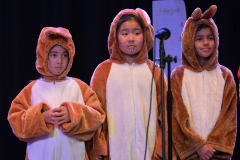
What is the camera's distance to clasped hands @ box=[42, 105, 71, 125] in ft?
6.97

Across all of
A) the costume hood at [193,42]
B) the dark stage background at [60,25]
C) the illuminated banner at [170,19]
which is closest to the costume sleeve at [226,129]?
the costume hood at [193,42]

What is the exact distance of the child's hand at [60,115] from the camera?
212 cm

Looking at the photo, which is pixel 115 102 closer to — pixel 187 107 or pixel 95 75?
pixel 95 75

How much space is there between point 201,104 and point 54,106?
1.18 m

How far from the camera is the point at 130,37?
7.97 ft

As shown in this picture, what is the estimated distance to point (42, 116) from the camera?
210 cm

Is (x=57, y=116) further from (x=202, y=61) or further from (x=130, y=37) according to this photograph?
(x=202, y=61)

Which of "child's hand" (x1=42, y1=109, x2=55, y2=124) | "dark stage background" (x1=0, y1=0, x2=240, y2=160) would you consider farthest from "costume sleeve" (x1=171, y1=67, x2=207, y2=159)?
"dark stage background" (x1=0, y1=0, x2=240, y2=160)

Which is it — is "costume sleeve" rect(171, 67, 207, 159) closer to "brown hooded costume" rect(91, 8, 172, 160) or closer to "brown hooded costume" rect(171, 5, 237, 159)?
"brown hooded costume" rect(171, 5, 237, 159)

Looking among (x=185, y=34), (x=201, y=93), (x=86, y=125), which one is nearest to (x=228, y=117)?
(x=201, y=93)

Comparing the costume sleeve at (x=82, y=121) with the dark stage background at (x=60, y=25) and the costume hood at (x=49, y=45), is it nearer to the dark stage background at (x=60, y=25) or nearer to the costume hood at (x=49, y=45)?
the costume hood at (x=49, y=45)

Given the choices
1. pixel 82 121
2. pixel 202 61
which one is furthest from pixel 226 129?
pixel 82 121

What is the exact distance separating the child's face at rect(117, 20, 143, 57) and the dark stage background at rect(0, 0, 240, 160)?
91 centimetres

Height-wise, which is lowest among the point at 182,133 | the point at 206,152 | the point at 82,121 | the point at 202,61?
the point at 206,152
